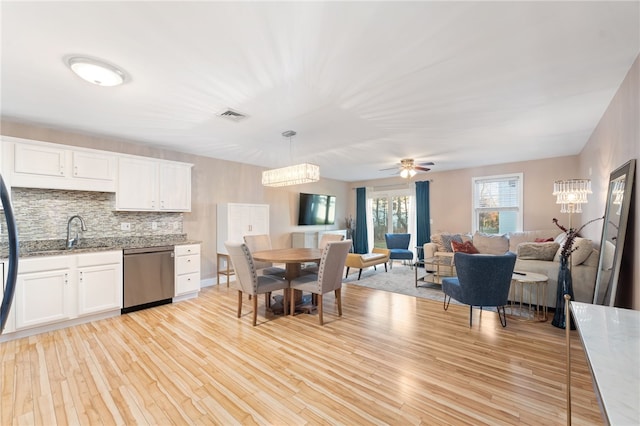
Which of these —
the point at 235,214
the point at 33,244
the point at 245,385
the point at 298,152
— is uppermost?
the point at 298,152

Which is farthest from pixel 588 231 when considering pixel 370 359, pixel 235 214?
pixel 235 214

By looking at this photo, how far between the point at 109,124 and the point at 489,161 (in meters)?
6.52

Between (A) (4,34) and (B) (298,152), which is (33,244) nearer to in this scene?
(A) (4,34)

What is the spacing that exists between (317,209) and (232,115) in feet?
14.6

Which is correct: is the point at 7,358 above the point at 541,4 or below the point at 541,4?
below

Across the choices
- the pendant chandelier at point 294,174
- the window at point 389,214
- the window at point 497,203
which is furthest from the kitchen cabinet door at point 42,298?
the window at point 497,203

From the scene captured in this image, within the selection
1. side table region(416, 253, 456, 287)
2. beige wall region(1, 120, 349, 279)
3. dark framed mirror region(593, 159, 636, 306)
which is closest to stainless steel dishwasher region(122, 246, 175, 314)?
beige wall region(1, 120, 349, 279)

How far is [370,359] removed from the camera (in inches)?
95.6

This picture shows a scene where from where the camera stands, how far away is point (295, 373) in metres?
2.22

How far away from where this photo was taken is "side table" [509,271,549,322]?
3236 mm

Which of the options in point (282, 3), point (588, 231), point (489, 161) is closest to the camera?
point (282, 3)

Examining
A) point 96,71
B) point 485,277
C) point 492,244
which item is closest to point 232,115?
point 96,71

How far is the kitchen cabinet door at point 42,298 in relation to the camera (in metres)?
2.82

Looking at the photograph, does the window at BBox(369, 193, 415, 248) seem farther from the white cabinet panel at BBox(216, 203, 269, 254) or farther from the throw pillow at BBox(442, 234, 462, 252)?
the white cabinet panel at BBox(216, 203, 269, 254)
